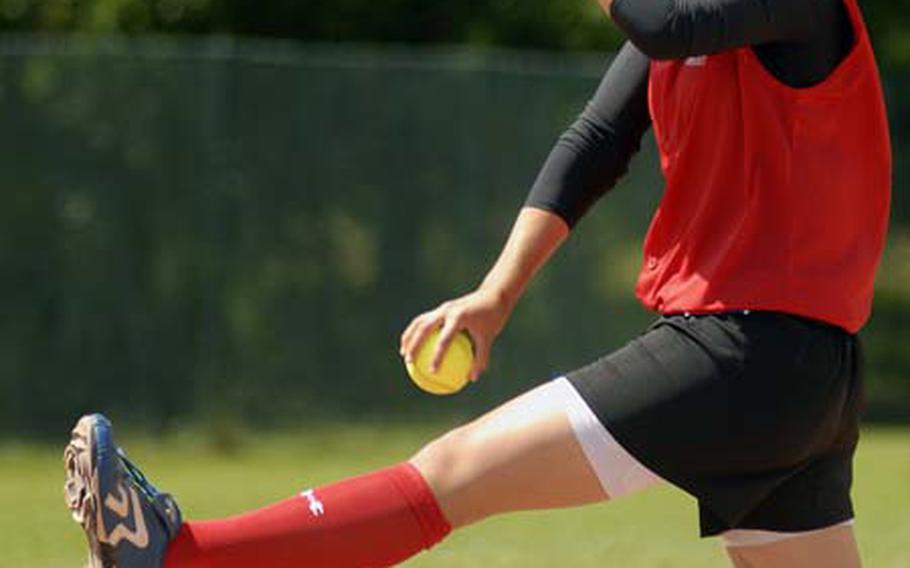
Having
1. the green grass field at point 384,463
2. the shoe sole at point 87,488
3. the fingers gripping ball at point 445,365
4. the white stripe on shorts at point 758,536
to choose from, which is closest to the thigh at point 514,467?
Result: the fingers gripping ball at point 445,365

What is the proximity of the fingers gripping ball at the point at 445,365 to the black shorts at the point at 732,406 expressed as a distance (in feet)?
0.78

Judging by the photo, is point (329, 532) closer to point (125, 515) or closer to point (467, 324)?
point (125, 515)

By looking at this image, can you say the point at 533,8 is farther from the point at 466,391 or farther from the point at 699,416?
the point at 699,416

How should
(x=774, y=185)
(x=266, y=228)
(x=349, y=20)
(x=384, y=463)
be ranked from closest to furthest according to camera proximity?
(x=774, y=185) < (x=384, y=463) < (x=266, y=228) < (x=349, y=20)

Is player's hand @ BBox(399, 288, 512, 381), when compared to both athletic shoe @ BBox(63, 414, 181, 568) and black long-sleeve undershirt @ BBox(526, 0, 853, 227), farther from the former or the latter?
athletic shoe @ BBox(63, 414, 181, 568)

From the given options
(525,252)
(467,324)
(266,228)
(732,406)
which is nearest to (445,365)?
(467,324)

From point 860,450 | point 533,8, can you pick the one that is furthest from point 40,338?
point 533,8

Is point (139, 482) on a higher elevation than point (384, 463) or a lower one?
higher

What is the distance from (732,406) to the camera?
4.00 metres

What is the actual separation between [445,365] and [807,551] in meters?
0.77

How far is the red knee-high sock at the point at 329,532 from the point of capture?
3.93 metres

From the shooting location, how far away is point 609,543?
9281 millimetres

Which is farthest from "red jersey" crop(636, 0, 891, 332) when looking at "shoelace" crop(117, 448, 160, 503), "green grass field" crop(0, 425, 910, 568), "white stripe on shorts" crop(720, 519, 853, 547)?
"green grass field" crop(0, 425, 910, 568)

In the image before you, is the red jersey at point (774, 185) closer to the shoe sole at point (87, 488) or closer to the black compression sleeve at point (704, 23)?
the black compression sleeve at point (704, 23)
